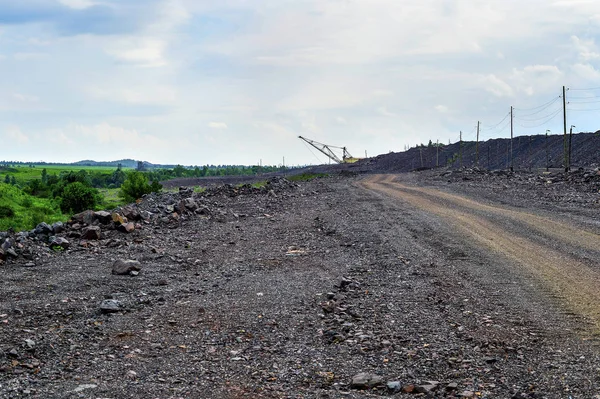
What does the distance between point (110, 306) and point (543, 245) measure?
931 cm

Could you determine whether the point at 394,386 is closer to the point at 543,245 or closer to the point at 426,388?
the point at 426,388

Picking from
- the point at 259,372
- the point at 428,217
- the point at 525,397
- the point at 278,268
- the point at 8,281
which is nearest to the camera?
the point at 525,397

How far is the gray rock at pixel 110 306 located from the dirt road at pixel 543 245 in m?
6.22

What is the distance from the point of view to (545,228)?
637 inches

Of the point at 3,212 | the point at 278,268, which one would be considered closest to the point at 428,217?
the point at 278,268

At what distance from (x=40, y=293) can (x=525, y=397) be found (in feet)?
24.6

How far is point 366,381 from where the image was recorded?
19.5ft

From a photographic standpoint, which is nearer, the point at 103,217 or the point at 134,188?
the point at 103,217

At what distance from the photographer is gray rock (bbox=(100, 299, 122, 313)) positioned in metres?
8.84

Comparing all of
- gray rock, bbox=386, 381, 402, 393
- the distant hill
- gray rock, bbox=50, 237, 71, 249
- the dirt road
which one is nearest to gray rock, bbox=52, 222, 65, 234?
gray rock, bbox=50, 237, 71, 249

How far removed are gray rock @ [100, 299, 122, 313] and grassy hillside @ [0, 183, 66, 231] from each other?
2586cm

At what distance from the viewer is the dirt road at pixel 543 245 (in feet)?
29.6

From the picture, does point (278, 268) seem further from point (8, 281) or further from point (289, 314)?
point (8, 281)

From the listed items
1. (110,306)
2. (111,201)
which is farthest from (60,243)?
(111,201)
